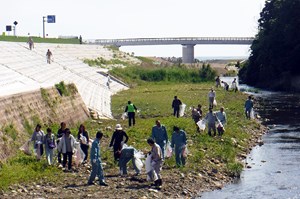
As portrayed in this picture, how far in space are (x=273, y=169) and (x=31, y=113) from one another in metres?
10.7

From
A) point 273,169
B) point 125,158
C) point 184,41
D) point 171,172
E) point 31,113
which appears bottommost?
point 273,169

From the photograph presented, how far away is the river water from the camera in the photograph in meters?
20.2

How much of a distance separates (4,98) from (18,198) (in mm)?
7761

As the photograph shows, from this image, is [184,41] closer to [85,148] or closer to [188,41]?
[188,41]

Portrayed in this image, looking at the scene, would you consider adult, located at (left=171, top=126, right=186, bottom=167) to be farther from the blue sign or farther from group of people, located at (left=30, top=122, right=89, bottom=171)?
the blue sign

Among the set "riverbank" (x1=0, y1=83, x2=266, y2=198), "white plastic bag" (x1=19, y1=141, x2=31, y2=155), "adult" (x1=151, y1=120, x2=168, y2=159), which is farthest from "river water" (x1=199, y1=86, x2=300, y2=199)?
"white plastic bag" (x1=19, y1=141, x2=31, y2=155)

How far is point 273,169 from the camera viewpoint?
24203 millimetres

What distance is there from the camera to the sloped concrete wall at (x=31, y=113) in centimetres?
2308

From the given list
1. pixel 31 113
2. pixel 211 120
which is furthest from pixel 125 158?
pixel 211 120

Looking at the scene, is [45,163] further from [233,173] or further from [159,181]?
[233,173]

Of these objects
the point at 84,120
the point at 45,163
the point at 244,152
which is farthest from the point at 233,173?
the point at 84,120

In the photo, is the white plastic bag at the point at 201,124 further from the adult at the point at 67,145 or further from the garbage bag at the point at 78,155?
the adult at the point at 67,145

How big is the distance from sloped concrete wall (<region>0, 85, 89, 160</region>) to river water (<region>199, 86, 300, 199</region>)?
7871 millimetres

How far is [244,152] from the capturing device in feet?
91.5
